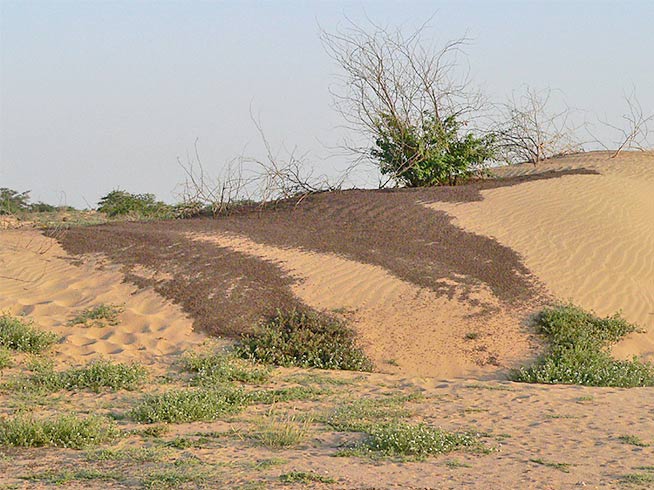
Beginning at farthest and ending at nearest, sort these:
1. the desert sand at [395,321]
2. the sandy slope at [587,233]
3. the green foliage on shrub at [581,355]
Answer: the sandy slope at [587,233]
the green foliage on shrub at [581,355]
the desert sand at [395,321]

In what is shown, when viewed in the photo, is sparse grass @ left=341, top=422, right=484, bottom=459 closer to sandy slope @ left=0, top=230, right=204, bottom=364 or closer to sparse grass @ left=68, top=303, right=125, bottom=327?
sandy slope @ left=0, top=230, right=204, bottom=364

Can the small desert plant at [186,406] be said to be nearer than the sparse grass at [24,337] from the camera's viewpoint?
Yes

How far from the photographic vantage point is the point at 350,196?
15.8 meters

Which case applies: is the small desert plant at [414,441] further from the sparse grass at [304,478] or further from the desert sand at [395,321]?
the sparse grass at [304,478]

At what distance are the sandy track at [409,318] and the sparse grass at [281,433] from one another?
302 cm

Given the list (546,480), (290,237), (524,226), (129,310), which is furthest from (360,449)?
(524,226)

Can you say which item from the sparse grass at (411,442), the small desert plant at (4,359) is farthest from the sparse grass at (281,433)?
the small desert plant at (4,359)

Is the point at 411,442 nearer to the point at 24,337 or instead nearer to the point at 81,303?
the point at 24,337

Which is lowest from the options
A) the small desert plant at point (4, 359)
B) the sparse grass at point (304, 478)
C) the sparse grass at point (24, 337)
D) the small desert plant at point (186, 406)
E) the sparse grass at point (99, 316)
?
the sparse grass at point (304, 478)

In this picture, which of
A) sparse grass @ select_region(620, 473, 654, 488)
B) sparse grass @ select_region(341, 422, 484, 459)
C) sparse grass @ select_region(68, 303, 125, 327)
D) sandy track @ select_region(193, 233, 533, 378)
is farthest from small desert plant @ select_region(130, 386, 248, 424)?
sparse grass @ select_region(620, 473, 654, 488)

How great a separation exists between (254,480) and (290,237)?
8.17 m

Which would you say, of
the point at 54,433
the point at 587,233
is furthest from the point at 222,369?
the point at 587,233

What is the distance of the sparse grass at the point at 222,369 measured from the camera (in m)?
8.41

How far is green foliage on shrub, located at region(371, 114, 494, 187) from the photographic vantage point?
58.9 feet
